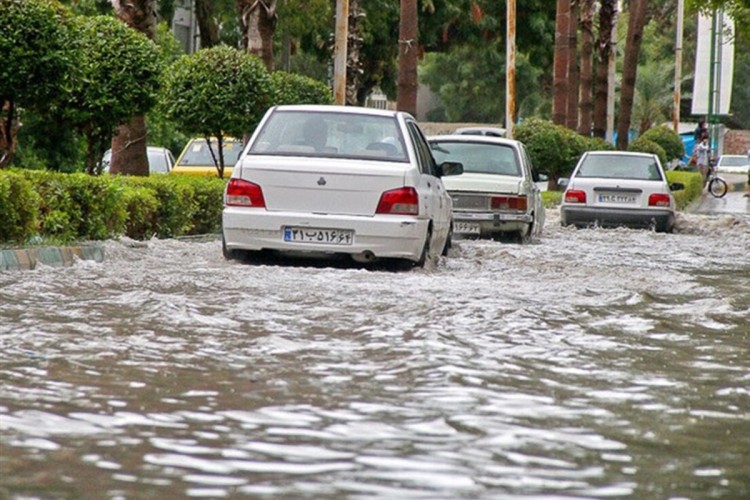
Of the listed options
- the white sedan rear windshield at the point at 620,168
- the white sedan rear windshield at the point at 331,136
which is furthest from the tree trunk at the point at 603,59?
the white sedan rear windshield at the point at 331,136

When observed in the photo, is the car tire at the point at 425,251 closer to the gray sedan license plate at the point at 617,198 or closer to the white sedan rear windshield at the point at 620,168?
the gray sedan license plate at the point at 617,198

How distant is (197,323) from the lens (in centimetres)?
970

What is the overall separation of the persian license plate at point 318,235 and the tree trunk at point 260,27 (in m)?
14.8

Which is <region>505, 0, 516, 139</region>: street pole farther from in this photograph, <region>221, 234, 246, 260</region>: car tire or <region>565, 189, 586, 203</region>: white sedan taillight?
<region>221, 234, 246, 260</region>: car tire

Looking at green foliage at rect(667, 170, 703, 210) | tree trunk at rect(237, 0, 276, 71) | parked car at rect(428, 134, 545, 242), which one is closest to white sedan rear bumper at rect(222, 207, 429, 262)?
parked car at rect(428, 134, 545, 242)

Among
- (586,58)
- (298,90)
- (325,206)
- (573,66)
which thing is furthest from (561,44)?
(325,206)

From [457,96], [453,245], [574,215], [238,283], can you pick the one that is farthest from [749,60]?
[238,283]

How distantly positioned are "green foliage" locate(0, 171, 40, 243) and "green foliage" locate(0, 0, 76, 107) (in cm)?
251

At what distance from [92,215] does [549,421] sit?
9.54 metres

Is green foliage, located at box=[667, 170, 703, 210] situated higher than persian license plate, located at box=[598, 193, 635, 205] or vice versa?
persian license plate, located at box=[598, 193, 635, 205]

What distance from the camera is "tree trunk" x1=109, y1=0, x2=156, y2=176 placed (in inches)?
878

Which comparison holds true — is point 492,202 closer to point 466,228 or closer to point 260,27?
point 466,228

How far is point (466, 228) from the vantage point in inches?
833

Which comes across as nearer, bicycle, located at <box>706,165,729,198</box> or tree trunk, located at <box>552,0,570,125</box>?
tree trunk, located at <box>552,0,570,125</box>
